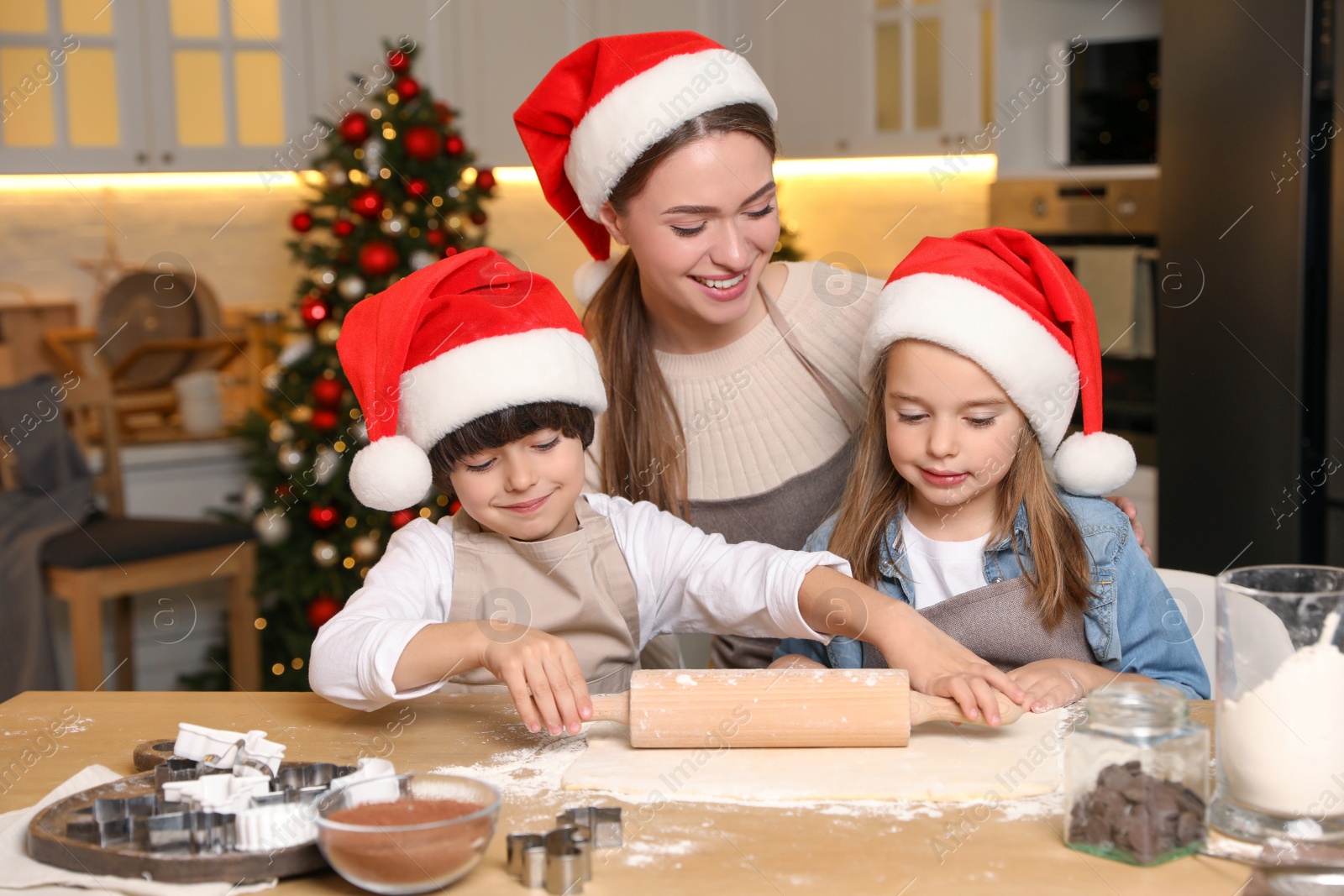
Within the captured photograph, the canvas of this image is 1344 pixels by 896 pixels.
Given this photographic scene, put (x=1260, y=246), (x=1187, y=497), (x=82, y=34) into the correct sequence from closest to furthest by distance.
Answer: (x=1260, y=246) → (x=1187, y=497) → (x=82, y=34)

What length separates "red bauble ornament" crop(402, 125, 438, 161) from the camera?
10.0 ft

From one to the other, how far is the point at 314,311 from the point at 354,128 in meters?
0.46

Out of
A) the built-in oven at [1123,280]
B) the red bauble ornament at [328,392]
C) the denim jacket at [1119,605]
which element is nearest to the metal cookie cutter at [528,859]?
the denim jacket at [1119,605]

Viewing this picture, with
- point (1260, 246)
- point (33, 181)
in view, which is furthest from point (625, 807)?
point (33, 181)

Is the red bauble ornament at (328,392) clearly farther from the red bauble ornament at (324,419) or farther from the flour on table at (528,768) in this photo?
the flour on table at (528,768)

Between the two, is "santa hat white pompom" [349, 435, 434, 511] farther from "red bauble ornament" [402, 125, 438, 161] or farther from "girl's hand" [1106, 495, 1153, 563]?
"red bauble ornament" [402, 125, 438, 161]

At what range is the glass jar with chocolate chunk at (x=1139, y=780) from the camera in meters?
0.84

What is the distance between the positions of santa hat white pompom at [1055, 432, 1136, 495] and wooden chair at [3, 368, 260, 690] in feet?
8.02

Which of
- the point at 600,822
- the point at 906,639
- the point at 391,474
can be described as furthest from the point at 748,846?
the point at 391,474

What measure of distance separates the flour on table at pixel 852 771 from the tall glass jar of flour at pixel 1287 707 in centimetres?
15

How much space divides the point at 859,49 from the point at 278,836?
350cm

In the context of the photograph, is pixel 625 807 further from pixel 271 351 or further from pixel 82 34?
pixel 82 34

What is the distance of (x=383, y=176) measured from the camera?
10.1 ft

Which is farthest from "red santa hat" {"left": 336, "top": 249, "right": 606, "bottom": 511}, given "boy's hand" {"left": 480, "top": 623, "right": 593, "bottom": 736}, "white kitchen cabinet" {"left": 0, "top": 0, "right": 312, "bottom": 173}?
"white kitchen cabinet" {"left": 0, "top": 0, "right": 312, "bottom": 173}
